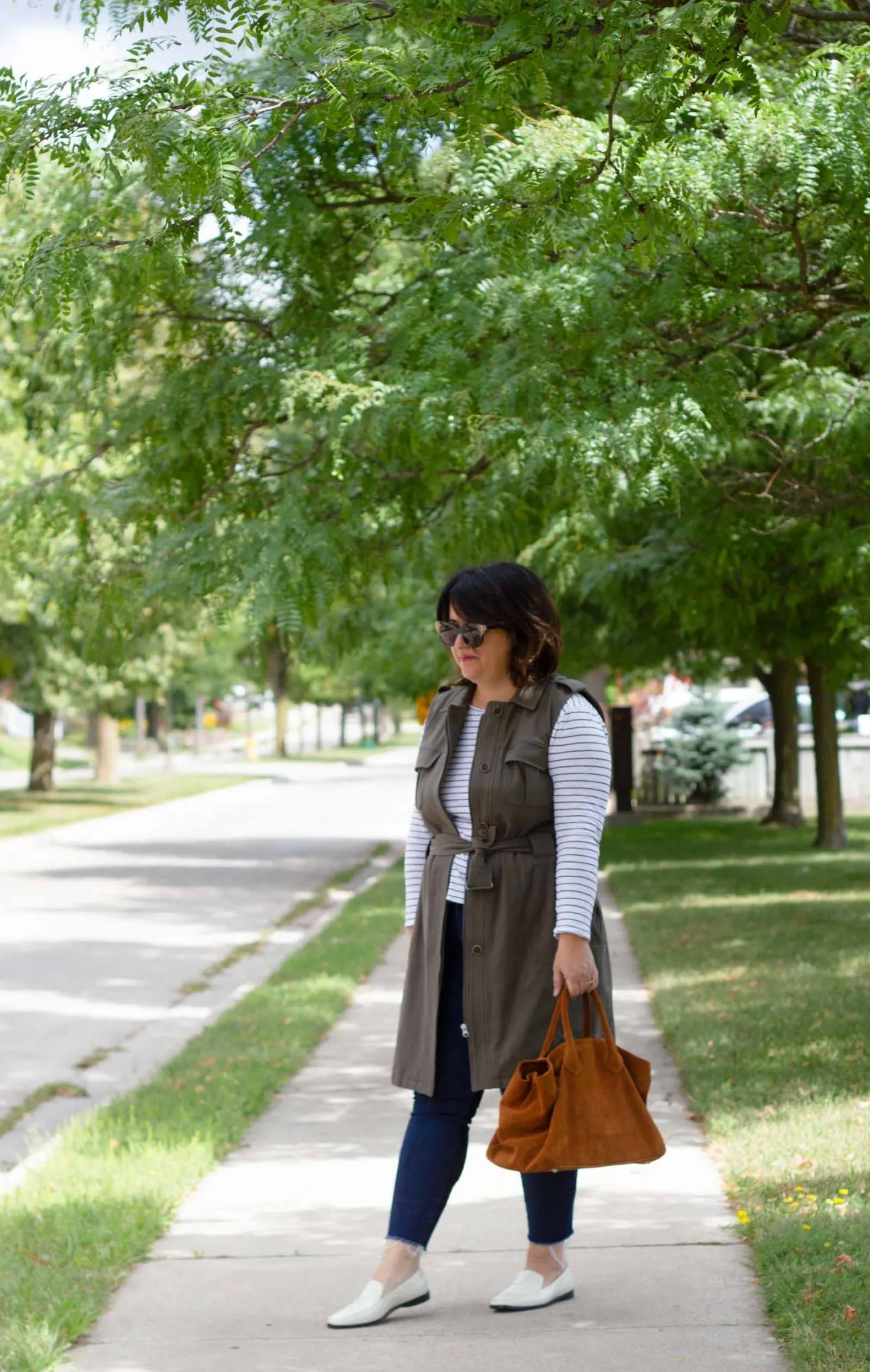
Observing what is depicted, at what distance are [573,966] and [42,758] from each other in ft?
118

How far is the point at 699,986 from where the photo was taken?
32.6ft

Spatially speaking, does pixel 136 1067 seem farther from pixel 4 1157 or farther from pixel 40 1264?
pixel 40 1264

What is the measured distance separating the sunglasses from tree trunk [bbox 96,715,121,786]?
41.2 metres

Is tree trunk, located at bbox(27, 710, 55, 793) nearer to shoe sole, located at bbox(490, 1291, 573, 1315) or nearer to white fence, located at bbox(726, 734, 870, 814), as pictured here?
white fence, located at bbox(726, 734, 870, 814)

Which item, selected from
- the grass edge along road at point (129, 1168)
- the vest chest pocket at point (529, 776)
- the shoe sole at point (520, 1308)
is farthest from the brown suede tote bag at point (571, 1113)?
the grass edge along road at point (129, 1168)

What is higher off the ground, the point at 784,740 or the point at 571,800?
the point at 784,740

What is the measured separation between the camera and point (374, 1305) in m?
4.30

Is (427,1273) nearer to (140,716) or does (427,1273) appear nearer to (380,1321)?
(380,1321)

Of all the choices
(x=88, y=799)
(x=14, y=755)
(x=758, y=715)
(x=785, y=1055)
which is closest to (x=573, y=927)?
(x=785, y=1055)

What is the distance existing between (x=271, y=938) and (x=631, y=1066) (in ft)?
34.3

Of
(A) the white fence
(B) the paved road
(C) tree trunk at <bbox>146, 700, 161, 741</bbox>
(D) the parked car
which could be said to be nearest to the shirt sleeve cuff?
(B) the paved road

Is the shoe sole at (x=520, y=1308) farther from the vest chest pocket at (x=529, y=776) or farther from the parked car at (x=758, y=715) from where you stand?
the parked car at (x=758, y=715)

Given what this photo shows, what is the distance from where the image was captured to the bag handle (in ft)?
13.1

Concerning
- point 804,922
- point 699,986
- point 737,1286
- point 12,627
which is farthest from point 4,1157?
point 12,627
